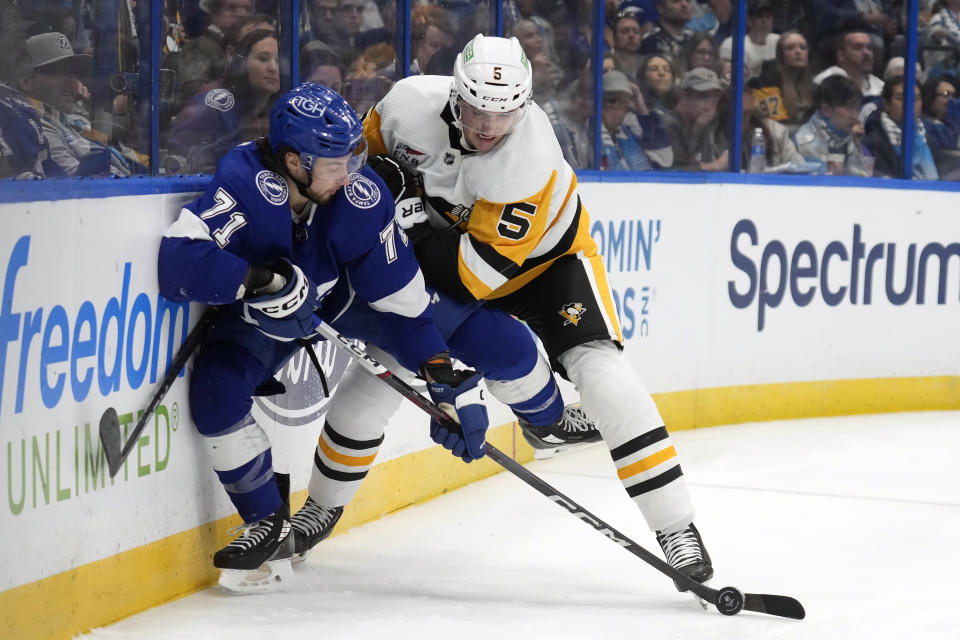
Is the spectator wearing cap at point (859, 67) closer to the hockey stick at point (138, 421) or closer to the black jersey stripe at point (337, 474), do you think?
the black jersey stripe at point (337, 474)

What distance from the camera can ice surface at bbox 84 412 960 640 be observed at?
8.63 ft

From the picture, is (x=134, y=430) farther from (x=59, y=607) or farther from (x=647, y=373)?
(x=647, y=373)

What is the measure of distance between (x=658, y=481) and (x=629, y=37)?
250 centimetres

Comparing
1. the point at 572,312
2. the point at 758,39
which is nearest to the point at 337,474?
the point at 572,312

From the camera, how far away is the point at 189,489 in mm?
2752

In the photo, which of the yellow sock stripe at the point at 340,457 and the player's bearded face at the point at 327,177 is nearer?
the player's bearded face at the point at 327,177

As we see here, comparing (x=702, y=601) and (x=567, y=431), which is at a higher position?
(x=567, y=431)

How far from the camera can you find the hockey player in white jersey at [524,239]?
2.78 m

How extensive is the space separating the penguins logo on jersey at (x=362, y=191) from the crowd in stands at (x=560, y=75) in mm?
567

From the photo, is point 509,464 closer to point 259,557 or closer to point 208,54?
point 259,557

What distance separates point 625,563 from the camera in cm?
314

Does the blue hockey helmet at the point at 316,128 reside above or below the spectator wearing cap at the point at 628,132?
above

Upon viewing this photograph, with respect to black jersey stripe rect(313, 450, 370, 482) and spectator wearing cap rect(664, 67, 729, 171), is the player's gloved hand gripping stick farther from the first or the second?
spectator wearing cap rect(664, 67, 729, 171)

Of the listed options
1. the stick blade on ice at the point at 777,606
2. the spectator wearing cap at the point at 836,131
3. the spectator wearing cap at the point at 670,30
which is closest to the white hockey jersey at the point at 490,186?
the stick blade on ice at the point at 777,606
